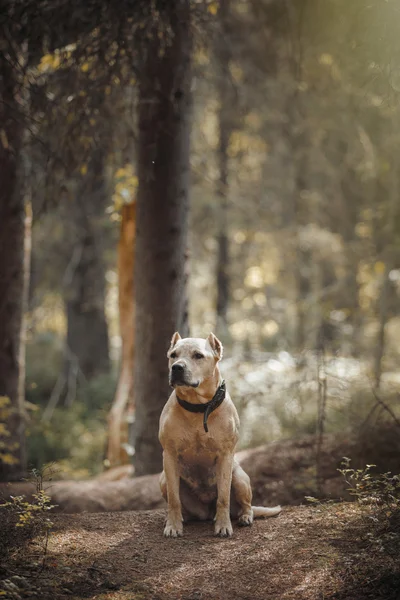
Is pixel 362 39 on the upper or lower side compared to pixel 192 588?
upper

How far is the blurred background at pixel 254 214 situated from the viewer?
7730 millimetres

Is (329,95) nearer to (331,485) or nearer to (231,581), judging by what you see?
(331,485)

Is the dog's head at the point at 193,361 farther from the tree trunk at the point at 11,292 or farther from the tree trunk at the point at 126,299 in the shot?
the tree trunk at the point at 11,292

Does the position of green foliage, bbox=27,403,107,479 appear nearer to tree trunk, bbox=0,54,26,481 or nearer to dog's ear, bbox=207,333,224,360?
tree trunk, bbox=0,54,26,481

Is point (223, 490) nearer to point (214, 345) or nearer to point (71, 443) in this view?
point (214, 345)

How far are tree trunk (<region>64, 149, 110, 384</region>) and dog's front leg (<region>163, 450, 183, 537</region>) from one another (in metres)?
10.9

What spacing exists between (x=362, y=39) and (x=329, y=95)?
10.00 meters

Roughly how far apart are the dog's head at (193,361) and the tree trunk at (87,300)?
11.0 meters

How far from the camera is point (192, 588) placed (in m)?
3.97

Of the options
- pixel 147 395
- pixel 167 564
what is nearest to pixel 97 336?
pixel 147 395

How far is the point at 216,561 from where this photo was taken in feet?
14.5

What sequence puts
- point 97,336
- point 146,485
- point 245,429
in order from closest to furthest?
point 146,485 < point 245,429 < point 97,336

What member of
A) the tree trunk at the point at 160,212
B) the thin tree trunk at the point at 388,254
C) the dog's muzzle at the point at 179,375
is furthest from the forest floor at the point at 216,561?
the thin tree trunk at the point at 388,254

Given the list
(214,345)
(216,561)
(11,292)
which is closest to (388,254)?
(11,292)
